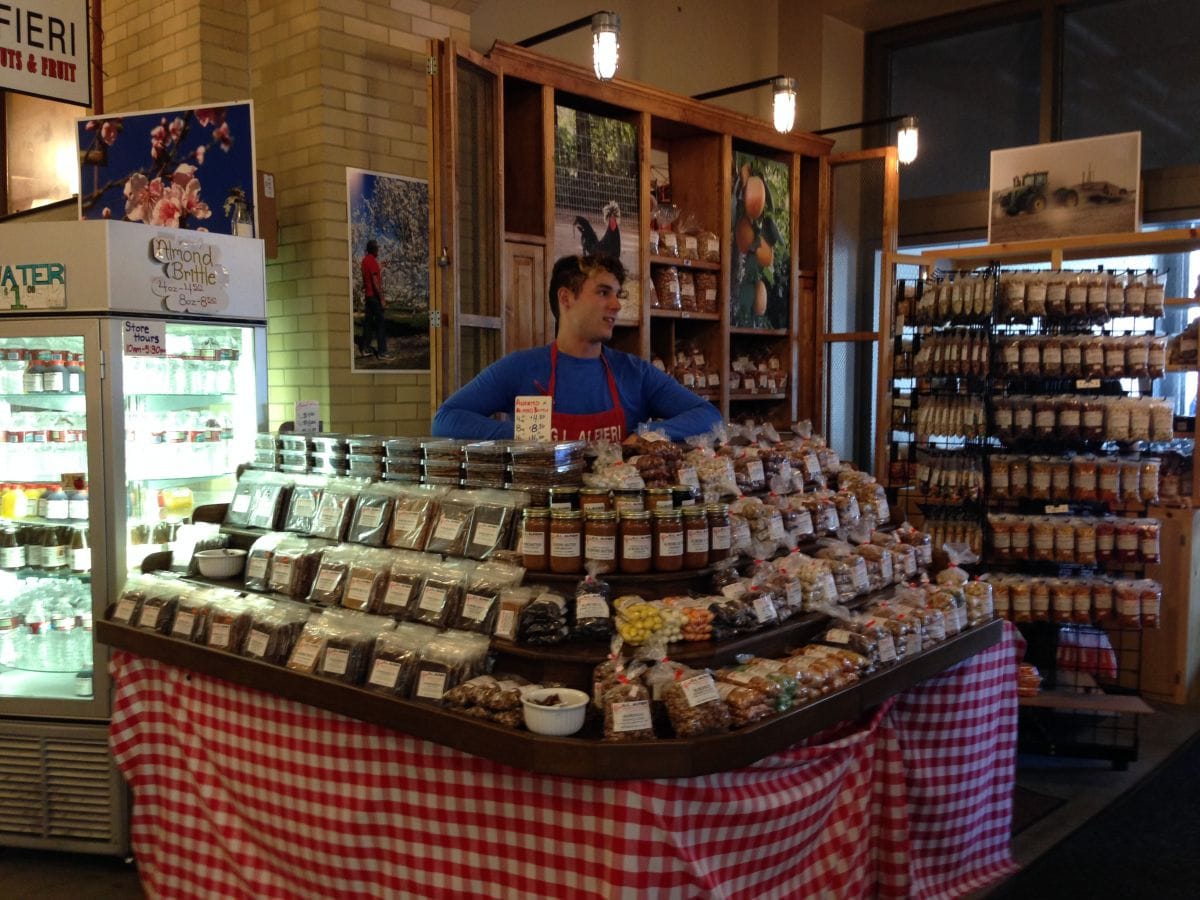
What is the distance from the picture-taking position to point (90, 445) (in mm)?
3363

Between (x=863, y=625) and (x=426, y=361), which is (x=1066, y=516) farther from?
(x=426, y=361)

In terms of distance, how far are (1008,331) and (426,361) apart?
9.72 feet

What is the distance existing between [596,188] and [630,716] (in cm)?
375

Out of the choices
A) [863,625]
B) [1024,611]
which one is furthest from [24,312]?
[1024,611]

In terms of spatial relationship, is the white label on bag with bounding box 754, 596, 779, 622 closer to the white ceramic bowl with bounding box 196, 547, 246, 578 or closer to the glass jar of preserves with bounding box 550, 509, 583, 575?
the glass jar of preserves with bounding box 550, 509, 583, 575

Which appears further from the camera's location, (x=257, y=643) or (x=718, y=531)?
(x=257, y=643)

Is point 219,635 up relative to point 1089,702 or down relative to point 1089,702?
up

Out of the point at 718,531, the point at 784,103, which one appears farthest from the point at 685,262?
the point at 718,531

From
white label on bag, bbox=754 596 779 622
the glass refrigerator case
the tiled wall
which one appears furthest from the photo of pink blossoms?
white label on bag, bbox=754 596 779 622

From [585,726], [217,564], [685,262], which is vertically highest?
[685,262]

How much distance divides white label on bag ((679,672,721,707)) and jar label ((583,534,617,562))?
432 millimetres

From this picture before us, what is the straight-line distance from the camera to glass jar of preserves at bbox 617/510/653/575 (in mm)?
2492

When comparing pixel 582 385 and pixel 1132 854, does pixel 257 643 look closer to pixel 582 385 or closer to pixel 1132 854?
pixel 582 385

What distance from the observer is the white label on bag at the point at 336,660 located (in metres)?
2.54
